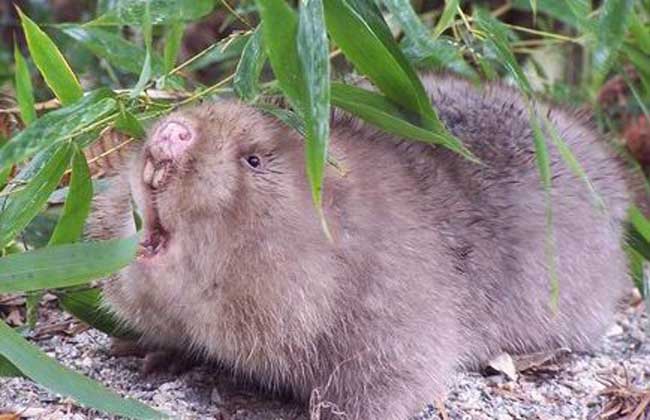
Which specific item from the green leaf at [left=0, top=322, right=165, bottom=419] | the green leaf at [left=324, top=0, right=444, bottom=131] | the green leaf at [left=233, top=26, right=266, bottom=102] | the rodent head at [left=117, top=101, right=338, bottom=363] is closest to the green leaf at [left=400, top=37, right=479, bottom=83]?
the green leaf at [left=324, top=0, right=444, bottom=131]

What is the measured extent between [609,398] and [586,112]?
834 millimetres

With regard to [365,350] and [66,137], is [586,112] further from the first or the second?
[66,137]

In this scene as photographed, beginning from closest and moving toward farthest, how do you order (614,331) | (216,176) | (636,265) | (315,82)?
1. (315,82)
2. (216,176)
3. (636,265)
4. (614,331)

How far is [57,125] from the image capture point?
1933 mm

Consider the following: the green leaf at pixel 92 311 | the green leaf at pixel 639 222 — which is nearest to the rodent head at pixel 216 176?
the green leaf at pixel 92 311

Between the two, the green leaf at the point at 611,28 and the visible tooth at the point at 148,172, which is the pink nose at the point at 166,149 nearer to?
the visible tooth at the point at 148,172

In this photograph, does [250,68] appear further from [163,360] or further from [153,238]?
[163,360]

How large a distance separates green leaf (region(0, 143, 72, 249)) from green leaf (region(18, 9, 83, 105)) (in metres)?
0.18

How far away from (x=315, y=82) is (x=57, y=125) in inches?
17.1

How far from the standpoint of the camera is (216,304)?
1.98 meters

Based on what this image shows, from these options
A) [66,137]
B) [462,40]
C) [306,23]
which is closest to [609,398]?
[462,40]

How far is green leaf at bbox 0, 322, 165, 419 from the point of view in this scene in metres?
1.82

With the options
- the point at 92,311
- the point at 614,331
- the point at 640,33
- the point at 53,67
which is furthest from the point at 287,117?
the point at 614,331

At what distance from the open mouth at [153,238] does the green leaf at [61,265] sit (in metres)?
0.09
